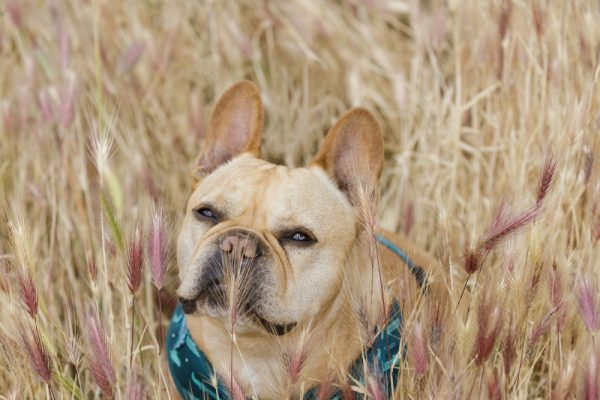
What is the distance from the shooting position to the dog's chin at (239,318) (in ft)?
8.08

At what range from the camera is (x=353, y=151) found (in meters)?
2.85

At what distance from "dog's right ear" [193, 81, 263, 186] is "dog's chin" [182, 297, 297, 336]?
25.7 inches

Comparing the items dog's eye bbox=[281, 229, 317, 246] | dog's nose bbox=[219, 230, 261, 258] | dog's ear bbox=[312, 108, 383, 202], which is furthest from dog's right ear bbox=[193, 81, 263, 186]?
dog's nose bbox=[219, 230, 261, 258]

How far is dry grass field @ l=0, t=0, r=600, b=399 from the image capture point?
207 cm

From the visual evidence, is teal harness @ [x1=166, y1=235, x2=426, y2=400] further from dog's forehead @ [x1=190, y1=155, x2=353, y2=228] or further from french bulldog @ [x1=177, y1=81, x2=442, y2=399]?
dog's forehead @ [x1=190, y1=155, x2=353, y2=228]

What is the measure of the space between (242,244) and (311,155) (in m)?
1.99

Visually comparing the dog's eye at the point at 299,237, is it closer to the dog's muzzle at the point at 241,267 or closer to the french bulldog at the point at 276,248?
→ the french bulldog at the point at 276,248

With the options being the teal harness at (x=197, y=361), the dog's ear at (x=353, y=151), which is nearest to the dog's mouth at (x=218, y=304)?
the teal harness at (x=197, y=361)

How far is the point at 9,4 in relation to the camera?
3.67 meters

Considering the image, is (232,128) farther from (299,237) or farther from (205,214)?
(299,237)

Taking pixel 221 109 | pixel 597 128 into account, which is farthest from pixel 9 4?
pixel 597 128

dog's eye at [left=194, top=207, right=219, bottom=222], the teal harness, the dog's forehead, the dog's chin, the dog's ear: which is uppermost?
the dog's ear

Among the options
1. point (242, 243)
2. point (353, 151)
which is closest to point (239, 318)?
point (242, 243)

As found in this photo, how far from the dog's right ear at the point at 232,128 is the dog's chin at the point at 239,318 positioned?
0.65m
